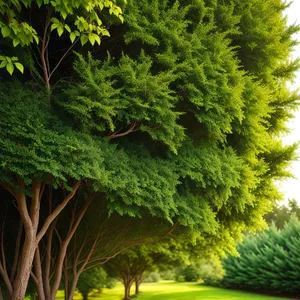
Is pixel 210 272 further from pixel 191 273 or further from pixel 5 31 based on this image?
pixel 5 31

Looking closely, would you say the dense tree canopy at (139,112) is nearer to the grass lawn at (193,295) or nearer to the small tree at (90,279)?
the small tree at (90,279)

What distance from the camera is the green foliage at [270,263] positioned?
27188mm

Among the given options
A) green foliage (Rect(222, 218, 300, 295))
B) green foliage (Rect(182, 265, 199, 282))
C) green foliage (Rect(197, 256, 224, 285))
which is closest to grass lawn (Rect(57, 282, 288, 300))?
green foliage (Rect(222, 218, 300, 295))

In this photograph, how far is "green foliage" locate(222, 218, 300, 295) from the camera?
2719 centimetres

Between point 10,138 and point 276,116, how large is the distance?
9.81 m

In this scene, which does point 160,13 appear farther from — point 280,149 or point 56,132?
point 280,149

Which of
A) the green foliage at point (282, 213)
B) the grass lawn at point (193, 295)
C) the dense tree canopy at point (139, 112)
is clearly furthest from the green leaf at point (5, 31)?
the green foliage at point (282, 213)

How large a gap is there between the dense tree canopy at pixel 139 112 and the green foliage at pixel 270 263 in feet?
58.7

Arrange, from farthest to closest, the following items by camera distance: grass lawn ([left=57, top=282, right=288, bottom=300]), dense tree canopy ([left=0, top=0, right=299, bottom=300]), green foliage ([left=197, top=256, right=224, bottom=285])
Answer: green foliage ([left=197, top=256, right=224, bottom=285]) → grass lawn ([left=57, top=282, right=288, bottom=300]) → dense tree canopy ([left=0, top=0, right=299, bottom=300])

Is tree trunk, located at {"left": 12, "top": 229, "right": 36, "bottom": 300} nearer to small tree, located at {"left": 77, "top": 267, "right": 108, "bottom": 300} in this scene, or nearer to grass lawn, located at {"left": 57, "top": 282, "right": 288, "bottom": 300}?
small tree, located at {"left": 77, "top": 267, "right": 108, "bottom": 300}

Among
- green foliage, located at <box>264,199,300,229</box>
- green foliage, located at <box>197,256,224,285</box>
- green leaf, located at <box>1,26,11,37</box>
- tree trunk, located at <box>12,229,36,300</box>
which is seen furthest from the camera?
green foliage, located at <box>264,199,300,229</box>

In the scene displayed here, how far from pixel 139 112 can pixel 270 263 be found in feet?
78.9

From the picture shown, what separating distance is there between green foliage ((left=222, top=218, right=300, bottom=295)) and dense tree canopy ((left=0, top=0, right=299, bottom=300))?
1789cm

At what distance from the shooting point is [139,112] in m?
8.38
